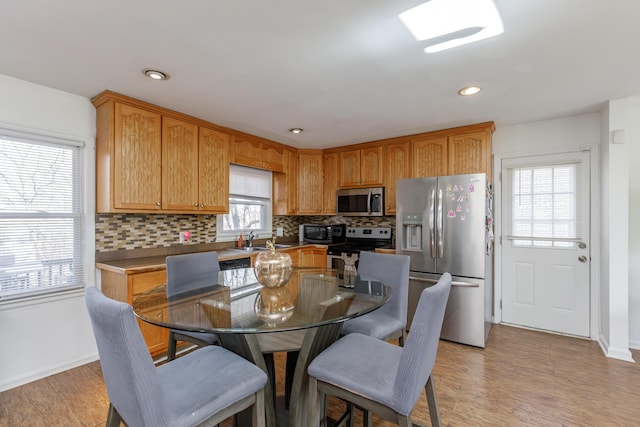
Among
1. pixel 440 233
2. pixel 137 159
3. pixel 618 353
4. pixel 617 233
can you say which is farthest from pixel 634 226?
pixel 137 159

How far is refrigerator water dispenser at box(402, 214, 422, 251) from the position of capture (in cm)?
336

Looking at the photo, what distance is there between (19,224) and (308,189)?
3.10 m

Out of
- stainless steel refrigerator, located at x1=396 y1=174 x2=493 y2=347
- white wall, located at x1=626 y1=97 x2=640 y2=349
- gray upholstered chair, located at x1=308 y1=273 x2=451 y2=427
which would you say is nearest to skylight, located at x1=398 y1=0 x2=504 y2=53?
gray upholstered chair, located at x1=308 y1=273 x2=451 y2=427

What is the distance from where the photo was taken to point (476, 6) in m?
1.51

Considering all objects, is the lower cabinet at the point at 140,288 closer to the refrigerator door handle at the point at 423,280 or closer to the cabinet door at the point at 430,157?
the refrigerator door handle at the point at 423,280

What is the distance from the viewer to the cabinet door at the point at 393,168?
3.91 metres

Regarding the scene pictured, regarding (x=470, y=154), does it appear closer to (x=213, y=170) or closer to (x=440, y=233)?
(x=440, y=233)

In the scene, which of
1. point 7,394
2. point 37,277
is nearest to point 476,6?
point 37,277

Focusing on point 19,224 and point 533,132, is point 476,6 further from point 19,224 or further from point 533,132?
point 19,224

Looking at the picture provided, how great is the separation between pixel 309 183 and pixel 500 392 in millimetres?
3277

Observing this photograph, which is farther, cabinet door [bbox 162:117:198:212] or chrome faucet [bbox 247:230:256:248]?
chrome faucet [bbox 247:230:256:248]

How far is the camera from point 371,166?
420 centimetres

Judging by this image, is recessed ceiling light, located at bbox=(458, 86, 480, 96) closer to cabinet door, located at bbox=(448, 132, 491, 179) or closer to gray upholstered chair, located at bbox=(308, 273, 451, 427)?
cabinet door, located at bbox=(448, 132, 491, 179)

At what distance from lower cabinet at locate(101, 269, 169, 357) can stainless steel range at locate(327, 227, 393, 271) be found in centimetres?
215
